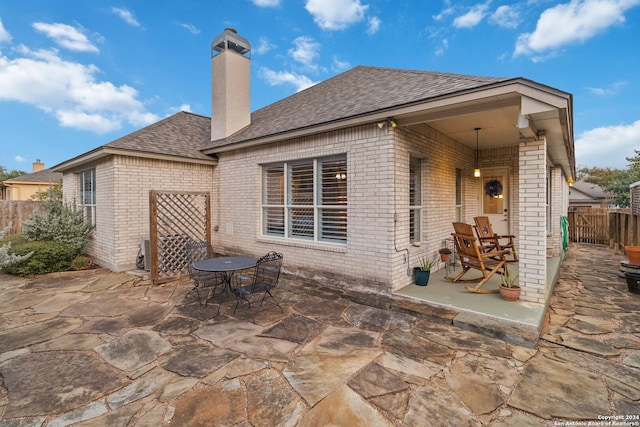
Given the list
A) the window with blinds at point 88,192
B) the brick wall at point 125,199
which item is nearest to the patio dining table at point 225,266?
the brick wall at point 125,199

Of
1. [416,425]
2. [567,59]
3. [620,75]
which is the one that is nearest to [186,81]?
[416,425]

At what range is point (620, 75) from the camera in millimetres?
14797

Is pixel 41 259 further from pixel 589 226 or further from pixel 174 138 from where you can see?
pixel 589 226

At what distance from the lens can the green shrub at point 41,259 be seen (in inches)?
263

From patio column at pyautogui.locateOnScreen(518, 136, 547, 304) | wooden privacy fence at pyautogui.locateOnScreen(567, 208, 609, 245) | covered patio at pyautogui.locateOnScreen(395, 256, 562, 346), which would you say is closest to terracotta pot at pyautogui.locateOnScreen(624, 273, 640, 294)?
covered patio at pyautogui.locateOnScreen(395, 256, 562, 346)

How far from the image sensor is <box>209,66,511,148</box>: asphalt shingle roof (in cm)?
472

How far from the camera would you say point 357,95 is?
6555mm

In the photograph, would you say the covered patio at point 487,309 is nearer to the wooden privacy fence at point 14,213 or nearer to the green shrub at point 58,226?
the green shrub at point 58,226

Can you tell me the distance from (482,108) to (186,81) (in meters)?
16.0

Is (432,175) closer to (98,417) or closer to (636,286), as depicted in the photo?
(636,286)

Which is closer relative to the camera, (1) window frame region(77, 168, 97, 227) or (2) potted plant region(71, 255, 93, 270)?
(2) potted plant region(71, 255, 93, 270)

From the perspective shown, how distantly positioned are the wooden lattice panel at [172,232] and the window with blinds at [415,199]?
461cm

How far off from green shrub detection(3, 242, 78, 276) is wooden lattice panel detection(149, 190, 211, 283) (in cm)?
257

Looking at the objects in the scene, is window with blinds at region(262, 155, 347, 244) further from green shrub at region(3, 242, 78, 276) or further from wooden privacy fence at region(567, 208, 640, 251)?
wooden privacy fence at region(567, 208, 640, 251)
